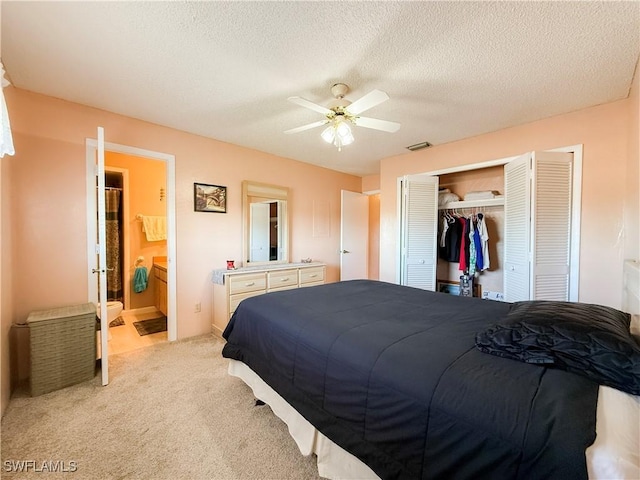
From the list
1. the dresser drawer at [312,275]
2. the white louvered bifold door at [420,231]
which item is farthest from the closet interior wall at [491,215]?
the dresser drawer at [312,275]

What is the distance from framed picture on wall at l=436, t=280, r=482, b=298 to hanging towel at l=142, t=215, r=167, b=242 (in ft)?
14.7

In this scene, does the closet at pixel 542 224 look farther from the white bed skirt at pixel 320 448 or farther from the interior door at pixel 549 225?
the white bed skirt at pixel 320 448

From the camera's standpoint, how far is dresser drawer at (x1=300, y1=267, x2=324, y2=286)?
12.6ft

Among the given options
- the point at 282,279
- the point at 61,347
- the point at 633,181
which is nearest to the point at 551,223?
the point at 633,181

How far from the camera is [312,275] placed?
398 cm

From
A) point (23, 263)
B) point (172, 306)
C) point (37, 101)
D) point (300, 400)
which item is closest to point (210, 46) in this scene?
point (37, 101)

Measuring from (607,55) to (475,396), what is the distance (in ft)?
7.99

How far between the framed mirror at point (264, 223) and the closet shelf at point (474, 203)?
7.95ft

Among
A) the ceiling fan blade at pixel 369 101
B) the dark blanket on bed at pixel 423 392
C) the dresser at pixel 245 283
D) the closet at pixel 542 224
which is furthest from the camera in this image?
the dresser at pixel 245 283

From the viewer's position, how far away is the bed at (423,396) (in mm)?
754

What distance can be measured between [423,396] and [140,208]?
4.64 meters

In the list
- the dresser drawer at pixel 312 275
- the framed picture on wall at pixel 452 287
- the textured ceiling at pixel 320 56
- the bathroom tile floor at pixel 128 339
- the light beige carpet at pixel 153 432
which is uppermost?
the textured ceiling at pixel 320 56

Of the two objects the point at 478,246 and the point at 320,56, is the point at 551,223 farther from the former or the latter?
the point at 320,56

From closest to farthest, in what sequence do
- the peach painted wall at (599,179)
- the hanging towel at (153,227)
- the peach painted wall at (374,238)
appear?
the peach painted wall at (599,179) < the hanging towel at (153,227) < the peach painted wall at (374,238)
